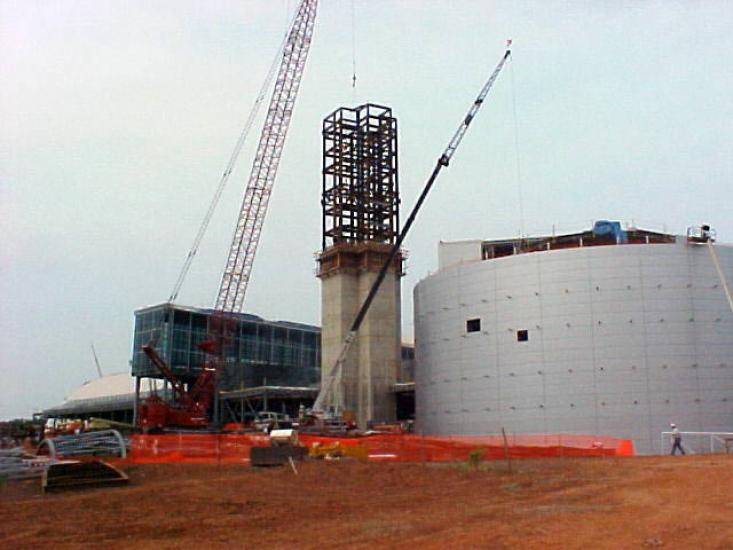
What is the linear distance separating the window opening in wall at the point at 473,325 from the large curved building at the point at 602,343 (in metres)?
0.09

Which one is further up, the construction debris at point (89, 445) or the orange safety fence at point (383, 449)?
the construction debris at point (89, 445)

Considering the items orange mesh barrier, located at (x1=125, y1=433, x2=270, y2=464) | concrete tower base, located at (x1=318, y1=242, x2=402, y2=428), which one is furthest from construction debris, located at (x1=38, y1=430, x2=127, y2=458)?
concrete tower base, located at (x1=318, y1=242, x2=402, y2=428)

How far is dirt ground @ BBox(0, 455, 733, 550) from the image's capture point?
20766 mm

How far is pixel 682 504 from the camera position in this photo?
82.7 ft

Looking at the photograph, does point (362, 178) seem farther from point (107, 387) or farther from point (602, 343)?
point (107, 387)

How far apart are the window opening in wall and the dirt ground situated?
1372 inches

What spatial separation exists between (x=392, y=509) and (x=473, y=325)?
4871 centimetres

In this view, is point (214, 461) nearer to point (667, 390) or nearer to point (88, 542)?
point (88, 542)

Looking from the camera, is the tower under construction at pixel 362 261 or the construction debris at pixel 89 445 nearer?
the construction debris at pixel 89 445

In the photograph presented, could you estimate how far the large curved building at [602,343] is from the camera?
66.1 metres

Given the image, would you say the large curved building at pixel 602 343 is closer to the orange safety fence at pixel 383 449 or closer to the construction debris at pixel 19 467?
the orange safety fence at pixel 383 449

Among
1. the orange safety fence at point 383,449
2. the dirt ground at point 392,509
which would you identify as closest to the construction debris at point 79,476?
the dirt ground at point 392,509

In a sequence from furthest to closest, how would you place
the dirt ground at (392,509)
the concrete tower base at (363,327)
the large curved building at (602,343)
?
1. the concrete tower base at (363,327)
2. the large curved building at (602,343)
3. the dirt ground at (392,509)

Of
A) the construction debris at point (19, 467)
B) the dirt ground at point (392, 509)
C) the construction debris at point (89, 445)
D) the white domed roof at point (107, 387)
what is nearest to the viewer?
the dirt ground at point (392, 509)
